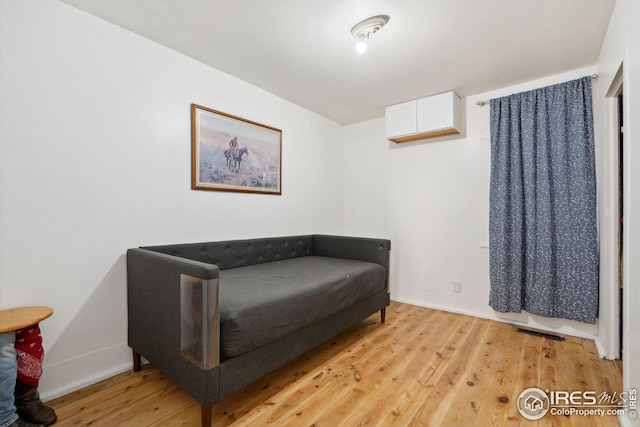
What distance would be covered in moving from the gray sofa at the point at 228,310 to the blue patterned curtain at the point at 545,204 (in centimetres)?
131

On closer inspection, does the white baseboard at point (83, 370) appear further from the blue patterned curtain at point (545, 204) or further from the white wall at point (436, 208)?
the blue patterned curtain at point (545, 204)

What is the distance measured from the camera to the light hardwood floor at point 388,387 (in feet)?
4.86

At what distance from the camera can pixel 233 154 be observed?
260 centimetres

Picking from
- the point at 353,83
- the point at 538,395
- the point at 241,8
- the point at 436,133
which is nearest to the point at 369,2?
the point at 241,8

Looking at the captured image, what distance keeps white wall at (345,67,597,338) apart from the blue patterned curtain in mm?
157

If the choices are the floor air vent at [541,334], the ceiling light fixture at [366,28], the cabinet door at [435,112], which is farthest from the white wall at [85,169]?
the floor air vent at [541,334]

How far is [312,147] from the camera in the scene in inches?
140

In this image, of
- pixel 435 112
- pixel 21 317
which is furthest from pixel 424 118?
pixel 21 317

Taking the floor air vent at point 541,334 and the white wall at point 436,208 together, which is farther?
the white wall at point 436,208

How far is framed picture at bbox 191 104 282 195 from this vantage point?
234 cm

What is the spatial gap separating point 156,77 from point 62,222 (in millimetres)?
1194

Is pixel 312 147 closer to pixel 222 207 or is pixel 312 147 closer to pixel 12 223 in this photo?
pixel 222 207

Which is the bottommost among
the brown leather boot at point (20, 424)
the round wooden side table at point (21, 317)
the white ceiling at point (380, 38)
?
the brown leather boot at point (20, 424)

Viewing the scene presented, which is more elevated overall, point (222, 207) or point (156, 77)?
point (156, 77)
